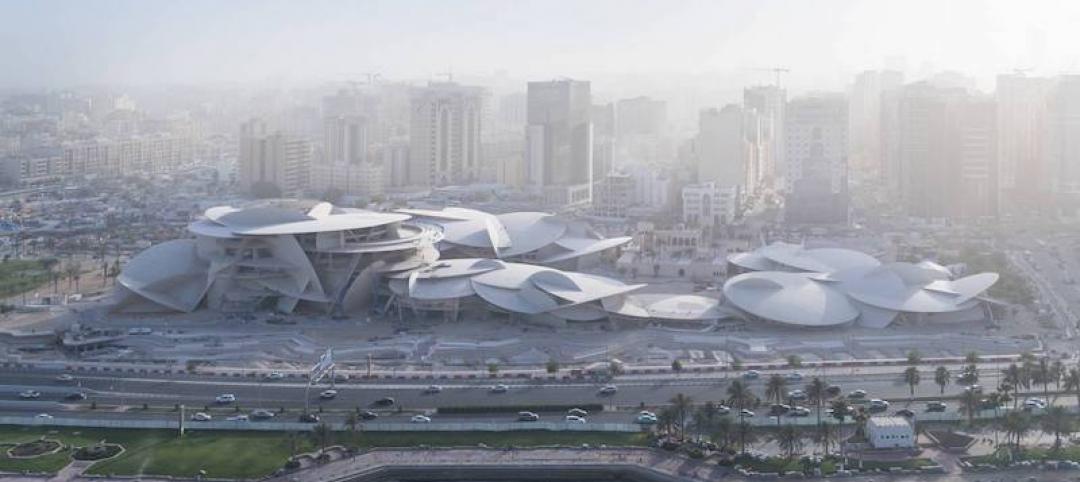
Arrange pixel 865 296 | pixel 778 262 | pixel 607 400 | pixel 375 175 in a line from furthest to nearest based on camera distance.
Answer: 1. pixel 375 175
2. pixel 778 262
3. pixel 865 296
4. pixel 607 400

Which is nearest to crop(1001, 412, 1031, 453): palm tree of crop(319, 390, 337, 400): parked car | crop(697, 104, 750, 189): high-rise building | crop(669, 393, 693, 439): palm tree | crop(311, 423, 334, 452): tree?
crop(669, 393, 693, 439): palm tree

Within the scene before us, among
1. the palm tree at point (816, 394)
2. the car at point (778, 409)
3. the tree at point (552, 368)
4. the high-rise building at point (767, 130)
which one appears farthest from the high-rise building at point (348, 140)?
the palm tree at point (816, 394)

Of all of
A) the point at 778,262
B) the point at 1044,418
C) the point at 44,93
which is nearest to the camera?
the point at 1044,418

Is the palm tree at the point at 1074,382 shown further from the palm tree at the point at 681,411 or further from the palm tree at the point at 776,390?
the palm tree at the point at 681,411

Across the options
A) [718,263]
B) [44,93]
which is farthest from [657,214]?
[44,93]

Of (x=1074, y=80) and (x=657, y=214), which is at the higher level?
(x=1074, y=80)

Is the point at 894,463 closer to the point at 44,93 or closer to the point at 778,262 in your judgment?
the point at 778,262

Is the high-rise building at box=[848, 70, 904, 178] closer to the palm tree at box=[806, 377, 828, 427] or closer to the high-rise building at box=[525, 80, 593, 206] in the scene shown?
the high-rise building at box=[525, 80, 593, 206]
